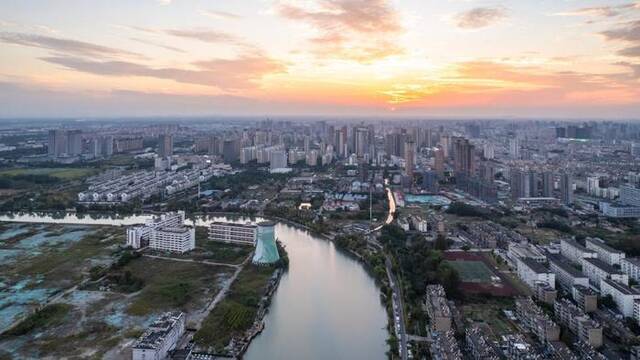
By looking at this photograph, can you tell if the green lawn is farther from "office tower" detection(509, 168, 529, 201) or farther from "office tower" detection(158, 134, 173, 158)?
"office tower" detection(158, 134, 173, 158)

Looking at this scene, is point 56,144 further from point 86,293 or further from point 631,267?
point 631,267

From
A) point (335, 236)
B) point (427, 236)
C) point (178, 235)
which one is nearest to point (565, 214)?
point (427, 236)

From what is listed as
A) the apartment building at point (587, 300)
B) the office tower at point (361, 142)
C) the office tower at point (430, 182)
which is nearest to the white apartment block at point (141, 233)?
the apartment building at point (587, 300)

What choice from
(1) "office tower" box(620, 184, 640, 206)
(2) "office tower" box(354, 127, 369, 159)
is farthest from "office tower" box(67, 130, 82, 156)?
(1) "office tower" box(620, 184, 640, 206)

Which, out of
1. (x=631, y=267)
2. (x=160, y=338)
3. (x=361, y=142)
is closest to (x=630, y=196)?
(x=631, y=267)

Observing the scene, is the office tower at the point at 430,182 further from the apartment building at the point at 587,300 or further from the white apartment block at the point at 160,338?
the white apartment block at the point at 160,338

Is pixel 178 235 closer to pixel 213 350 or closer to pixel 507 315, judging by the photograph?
pixel 213 350
